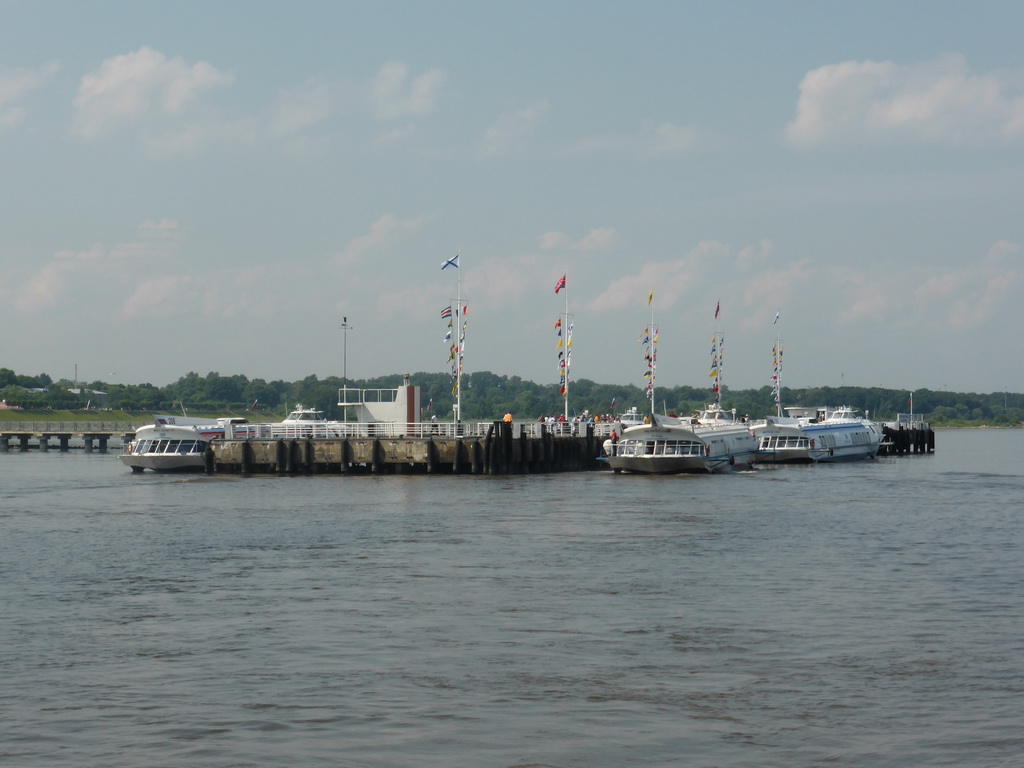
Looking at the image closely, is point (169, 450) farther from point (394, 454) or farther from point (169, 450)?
point (394, 454)

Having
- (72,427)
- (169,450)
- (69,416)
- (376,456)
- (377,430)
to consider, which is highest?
(69,416)

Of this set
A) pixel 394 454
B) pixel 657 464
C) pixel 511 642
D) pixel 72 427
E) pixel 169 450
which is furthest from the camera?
pixel 72 427

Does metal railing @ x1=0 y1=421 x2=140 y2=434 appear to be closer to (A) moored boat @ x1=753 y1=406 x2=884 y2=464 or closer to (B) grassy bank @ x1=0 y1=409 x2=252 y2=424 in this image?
(B) grassy bank @ x1=0 y1=409 x2=252 y2=424

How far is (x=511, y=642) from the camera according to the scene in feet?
67.3

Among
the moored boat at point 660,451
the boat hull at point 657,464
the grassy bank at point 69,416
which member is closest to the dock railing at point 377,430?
the moored boat at point 660,451

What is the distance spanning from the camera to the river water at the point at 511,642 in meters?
14.8

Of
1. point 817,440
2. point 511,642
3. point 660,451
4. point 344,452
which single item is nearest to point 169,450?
point 344,452

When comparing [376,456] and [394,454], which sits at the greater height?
[394,454]

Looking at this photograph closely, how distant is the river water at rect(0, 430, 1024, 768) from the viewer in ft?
48.4

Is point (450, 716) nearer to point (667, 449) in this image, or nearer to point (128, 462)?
point (667, 449)

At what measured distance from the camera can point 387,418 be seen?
79.1 metres

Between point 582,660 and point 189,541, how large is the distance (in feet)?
68.2

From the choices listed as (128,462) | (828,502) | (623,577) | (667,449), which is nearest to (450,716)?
(623,577)

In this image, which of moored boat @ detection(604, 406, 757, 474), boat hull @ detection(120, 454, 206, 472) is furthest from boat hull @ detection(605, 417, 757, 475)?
boat hull @ detection(120, 454, 206, 472)
